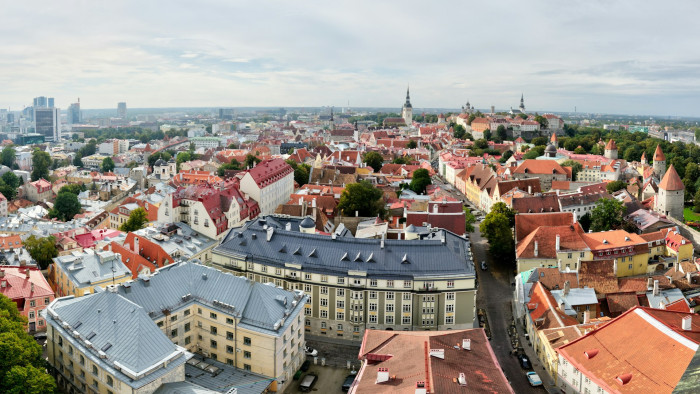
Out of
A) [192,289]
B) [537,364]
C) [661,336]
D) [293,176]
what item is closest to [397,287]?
[537,364]

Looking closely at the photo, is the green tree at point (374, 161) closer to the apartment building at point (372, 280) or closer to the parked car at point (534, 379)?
the apartment building at point (372, 280)

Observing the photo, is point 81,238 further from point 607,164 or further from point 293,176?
point 607,164

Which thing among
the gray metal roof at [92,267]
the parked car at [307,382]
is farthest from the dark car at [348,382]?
the gray metal roof at [92,267]

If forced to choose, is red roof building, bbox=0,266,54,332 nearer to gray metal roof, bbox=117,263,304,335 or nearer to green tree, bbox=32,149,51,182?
gray metal roof, bbox=117,263,304,335

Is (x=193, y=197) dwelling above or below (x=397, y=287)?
above

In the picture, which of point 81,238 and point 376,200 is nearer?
point 81,238

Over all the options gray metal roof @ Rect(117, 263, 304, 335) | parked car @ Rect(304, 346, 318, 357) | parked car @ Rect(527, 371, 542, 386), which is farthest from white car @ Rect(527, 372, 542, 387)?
gray metal roof @ Rect(117, 263, 304, 335)
